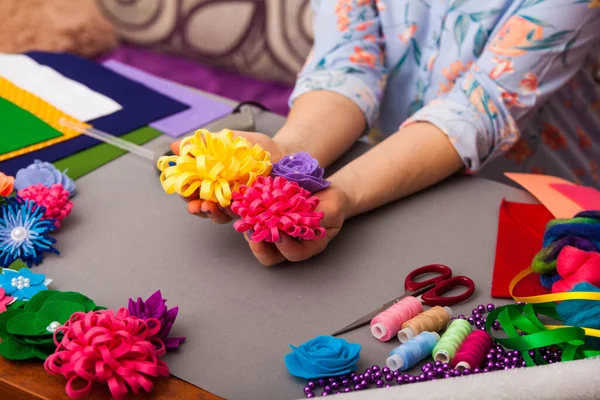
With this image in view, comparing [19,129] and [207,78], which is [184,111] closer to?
[19,129]

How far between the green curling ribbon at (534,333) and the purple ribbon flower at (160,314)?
0.84 ft

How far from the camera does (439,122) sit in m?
0.74

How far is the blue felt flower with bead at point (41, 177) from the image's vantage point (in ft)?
2.20

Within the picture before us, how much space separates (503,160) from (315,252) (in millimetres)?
494

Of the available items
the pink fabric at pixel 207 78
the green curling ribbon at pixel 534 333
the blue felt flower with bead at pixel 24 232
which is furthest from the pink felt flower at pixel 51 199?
the pink fabric at pixel 207 78

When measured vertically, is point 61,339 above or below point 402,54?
below

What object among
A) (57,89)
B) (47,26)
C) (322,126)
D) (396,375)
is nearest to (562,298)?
(396,375)

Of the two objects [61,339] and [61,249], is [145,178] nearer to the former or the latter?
[61,249]

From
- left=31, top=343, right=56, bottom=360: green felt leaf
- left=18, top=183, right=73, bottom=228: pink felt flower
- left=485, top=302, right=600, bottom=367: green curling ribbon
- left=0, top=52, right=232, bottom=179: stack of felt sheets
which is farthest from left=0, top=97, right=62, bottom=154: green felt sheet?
left=485, top=302, right=600, bottom=367: green curling ribbon

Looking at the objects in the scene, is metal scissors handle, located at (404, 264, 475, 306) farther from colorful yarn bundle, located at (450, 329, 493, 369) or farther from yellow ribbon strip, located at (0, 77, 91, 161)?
yellow ribbon strip, located at (0, 77, 91, 161)

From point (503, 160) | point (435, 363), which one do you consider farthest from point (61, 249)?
point (503, 160)

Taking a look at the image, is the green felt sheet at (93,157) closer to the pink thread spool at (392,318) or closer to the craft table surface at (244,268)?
the craft table surface at (244,268)

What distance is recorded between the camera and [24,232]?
595mm

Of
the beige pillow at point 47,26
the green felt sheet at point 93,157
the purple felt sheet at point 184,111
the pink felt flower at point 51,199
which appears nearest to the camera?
the pink felt flower at point 51,199
